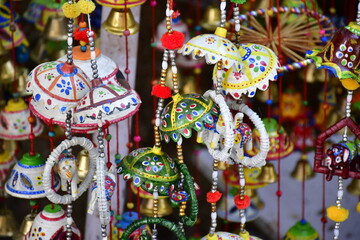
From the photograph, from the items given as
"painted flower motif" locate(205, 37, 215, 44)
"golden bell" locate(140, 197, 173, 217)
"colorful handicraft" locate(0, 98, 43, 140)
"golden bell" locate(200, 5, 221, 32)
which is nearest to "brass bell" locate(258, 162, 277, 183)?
"golden bell" locate(140, 197, 173, 217)

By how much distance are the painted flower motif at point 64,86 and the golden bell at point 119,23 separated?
37 cm

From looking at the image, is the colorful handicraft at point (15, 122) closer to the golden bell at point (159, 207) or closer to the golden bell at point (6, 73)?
the golden bell at point (6, 73)

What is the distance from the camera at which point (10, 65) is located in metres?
2.28

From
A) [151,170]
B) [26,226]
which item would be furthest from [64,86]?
[26,226]

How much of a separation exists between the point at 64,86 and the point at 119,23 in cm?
40

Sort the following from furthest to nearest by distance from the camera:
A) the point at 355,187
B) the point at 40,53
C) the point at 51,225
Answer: the point at 40,53, the point at 355,187, the point at 51,225

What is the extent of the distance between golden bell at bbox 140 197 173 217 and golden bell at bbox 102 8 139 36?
1.21 ft

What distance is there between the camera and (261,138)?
63.2 inches

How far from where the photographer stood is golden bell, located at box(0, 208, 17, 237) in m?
2.12

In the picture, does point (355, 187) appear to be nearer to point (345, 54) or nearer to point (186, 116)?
point (345, 54)

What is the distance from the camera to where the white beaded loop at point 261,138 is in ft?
5.26

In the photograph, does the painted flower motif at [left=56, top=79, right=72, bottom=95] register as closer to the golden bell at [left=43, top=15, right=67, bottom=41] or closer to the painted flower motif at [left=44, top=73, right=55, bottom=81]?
the painted flower motif at [left=44, top=73, right=55, bottom=81]

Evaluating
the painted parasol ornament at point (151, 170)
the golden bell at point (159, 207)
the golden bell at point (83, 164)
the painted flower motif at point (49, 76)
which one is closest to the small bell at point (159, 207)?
the golden bell at point (159, 207)

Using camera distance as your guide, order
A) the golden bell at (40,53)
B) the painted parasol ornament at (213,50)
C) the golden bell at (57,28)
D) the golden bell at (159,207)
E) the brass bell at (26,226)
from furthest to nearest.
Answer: the golden bell at (40,53) → the golden bell at (57,28) → the golden bell at (159,207) → the brass bell at (26,226) → the painted parasol ornament at (213,50)
